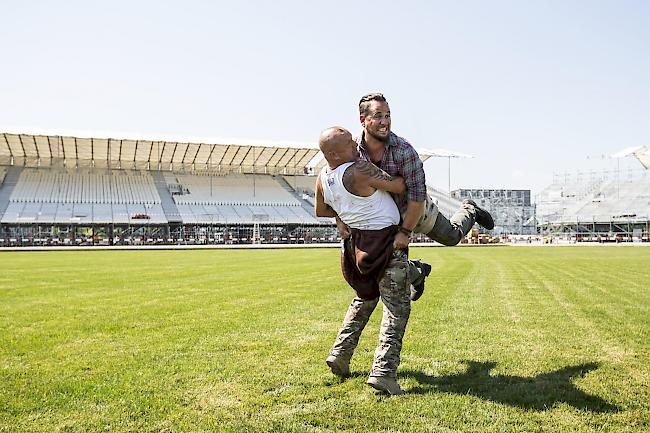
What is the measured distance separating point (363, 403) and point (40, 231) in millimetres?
58237

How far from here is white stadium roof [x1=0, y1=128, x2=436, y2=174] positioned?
57.1 m

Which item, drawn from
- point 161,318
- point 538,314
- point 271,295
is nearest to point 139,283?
point 271,295

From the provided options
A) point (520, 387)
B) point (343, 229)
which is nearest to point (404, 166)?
point (343, 229)

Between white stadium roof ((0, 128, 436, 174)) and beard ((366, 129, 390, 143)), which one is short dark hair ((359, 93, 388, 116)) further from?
white stadium roof ((0, 128, 436, 174))

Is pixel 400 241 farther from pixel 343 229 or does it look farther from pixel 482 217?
pixel 482 217

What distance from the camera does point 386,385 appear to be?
407cm

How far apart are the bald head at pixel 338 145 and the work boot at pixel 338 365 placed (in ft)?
4.93

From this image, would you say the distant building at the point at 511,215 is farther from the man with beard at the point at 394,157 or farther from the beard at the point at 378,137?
the beard at the point at 378,137

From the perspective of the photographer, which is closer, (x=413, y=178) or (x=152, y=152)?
(x=413, y=178)

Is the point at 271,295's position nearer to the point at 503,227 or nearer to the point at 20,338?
the point at 20,338

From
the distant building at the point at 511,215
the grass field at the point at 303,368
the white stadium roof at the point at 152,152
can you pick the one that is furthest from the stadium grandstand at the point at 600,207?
the grass field at the point at 303,368

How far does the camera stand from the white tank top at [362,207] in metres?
4.44

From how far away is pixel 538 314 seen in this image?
26.6ft

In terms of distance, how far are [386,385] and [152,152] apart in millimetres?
63300
